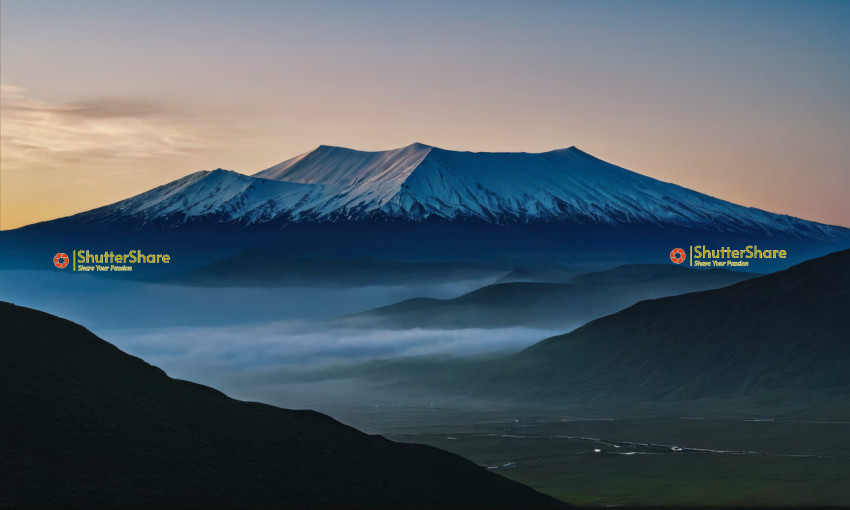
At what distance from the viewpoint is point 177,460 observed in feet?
330

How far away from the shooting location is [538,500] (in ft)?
433

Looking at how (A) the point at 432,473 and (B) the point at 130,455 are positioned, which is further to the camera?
(A) the point at 432,473

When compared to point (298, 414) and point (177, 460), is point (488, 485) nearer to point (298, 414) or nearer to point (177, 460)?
point (298, 414)

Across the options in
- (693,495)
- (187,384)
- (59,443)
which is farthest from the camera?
(693,495)

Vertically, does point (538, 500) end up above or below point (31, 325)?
below

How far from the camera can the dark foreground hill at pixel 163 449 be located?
9038cm

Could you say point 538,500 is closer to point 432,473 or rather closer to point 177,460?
point 432,473

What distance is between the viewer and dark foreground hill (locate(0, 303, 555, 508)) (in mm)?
90375

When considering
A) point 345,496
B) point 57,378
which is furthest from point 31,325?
point 345,496

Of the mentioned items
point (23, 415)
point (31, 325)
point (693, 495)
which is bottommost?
point (693, 495)

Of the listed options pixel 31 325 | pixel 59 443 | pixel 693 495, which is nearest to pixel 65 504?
pixel 59 443

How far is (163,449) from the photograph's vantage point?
334 ft

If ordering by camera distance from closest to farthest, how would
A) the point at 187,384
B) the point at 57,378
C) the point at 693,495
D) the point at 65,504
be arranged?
1. the point at 65,504
2. the point at 57,378
3. the point at 187,384
4. the point at 693,495

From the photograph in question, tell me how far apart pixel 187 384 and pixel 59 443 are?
3522cm
